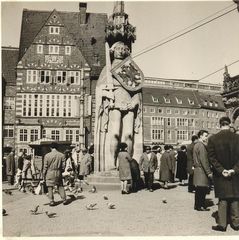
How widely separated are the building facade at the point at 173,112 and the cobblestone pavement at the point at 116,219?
169 feet

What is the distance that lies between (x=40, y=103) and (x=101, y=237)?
1100 inches

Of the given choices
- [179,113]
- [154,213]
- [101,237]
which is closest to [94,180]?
[154,213]

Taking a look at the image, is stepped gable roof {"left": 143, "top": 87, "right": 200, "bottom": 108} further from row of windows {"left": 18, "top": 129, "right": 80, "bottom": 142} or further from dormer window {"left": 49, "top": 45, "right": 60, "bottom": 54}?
dormer window {"left": 49, "top": 45, "right": 60, "bottom": 54}

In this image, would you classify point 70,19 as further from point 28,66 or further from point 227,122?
point 227,122

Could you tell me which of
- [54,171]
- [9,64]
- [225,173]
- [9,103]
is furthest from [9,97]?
[225,173]

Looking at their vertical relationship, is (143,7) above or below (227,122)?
above

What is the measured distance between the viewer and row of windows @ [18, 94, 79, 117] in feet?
105

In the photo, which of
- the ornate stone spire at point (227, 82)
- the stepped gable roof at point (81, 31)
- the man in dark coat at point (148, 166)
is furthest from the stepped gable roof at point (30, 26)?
the man in dark coat at point (148, 166)

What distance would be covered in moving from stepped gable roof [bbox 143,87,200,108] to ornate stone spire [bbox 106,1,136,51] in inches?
1959

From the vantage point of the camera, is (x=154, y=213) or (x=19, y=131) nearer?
(x=154, y=213)

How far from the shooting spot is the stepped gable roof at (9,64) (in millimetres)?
32656

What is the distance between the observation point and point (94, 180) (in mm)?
9008

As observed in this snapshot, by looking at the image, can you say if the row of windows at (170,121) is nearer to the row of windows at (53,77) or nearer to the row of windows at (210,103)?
the row of windows at (210,103)

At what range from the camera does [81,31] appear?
3603 cm
